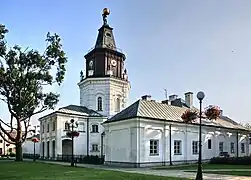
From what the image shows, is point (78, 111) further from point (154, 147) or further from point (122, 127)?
point (154, 147)

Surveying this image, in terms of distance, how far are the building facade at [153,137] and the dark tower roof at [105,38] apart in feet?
62.6

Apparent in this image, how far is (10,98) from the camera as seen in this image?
3469 centimetres

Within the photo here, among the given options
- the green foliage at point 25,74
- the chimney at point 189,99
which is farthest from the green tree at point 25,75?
the chimney at point 189,99

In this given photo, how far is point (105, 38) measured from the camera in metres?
50.1

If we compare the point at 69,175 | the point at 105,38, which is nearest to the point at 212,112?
the point at 69,175

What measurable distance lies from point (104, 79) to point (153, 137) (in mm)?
20370

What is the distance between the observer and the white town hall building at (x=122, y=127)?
92.3ft

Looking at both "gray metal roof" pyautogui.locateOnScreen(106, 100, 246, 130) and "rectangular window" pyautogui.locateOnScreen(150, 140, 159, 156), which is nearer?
"gray metal roof" pyautogui.locateOnScreen(106, 100, 246, 130)

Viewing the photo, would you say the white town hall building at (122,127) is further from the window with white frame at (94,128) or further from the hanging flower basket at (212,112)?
the hanging flower basket at (212,112)

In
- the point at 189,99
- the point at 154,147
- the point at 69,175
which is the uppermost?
the point at 189,99

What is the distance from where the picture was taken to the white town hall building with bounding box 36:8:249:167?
28.1 metres

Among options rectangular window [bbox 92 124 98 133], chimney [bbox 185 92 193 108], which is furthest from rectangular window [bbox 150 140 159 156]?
rectangular window [bbox 92 124 98 133]

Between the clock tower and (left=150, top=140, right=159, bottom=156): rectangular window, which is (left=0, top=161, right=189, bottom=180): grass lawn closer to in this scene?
(left=150, top=140, right=159, bottom=156): rectangular window

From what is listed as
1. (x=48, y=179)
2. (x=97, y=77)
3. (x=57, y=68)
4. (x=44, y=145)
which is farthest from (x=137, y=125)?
(x=44, y=145)
